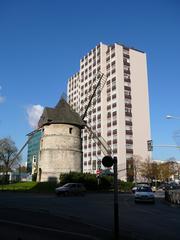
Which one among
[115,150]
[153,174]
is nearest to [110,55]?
[115,150]

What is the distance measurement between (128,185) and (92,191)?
15.8 m

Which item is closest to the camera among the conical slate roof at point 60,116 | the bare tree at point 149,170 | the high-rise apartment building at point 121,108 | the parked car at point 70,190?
the parked car at point 70,190

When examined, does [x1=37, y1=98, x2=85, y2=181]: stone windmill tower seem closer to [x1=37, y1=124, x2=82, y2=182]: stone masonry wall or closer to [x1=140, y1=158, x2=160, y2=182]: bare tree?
[x1=37, y1=124, x2=82, y2=182]: stone masonry wall

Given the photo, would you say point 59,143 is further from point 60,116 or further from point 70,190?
point 70,190

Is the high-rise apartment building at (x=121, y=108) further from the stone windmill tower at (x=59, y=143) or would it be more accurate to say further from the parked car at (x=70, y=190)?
the parked car at (x=70, y=190)

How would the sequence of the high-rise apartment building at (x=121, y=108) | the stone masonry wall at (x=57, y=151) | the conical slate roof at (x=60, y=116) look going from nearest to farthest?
the stone masonry wall at (x=57, y=151) < the conical slate roof at (x=60, y=116) < the high-rise apartment building at (x=121, y=108)

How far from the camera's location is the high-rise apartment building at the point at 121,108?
100 metres

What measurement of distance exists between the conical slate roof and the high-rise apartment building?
40.4m

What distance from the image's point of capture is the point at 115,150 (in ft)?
327

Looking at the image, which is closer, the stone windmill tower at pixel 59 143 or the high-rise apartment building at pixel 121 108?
the stone windmill tower at pixel 59 143

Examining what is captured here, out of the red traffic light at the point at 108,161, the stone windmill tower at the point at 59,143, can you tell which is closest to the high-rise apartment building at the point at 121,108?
the stone windmill tower at the point at 59,143

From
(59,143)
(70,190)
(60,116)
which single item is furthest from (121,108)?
(70,190)

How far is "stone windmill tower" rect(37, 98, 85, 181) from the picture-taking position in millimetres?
55094

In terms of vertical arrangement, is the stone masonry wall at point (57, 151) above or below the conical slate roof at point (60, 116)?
below
